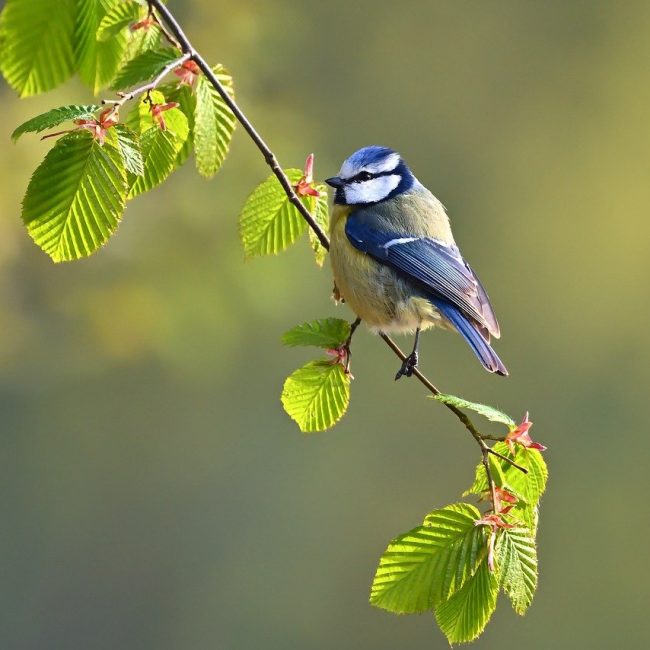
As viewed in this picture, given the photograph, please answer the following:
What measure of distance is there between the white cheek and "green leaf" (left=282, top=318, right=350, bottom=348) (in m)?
0.48

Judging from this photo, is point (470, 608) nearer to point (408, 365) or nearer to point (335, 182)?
point (408, 365)

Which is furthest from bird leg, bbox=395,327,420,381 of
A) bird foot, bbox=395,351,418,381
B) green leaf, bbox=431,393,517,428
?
green leaf, bbox=431,393,517,428

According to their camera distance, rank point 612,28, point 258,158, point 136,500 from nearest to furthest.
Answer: point 258,158, point 136,500, point 612,28

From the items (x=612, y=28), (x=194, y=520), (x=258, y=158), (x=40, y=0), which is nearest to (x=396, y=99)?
(x=612, y=28)

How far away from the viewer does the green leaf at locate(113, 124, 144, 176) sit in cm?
74

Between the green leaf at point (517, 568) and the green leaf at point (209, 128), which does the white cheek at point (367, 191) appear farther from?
the green leaf at point (517, 568)

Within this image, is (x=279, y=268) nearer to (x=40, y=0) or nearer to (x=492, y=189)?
(x=492, y=189)

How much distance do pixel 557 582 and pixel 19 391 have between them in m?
2.21

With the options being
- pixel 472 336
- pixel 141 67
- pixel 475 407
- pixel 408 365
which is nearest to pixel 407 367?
pixel 408 365

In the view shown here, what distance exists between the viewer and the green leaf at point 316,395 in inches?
37.9

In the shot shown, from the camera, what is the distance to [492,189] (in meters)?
4.18

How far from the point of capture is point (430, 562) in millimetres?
820

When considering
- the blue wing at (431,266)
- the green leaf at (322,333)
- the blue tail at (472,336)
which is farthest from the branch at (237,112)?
the blue wing at (431,266)

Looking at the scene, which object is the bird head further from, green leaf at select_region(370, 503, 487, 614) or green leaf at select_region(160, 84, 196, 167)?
green leaf at select_region(370, 503, 487, 614)
